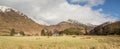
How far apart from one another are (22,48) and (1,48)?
2024mm

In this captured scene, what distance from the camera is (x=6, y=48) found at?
22.9 m

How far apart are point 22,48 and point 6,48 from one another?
1540 millimetres

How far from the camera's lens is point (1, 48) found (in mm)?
23016

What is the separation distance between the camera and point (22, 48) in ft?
76.3

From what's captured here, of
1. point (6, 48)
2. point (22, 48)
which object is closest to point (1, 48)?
point (6, 48)

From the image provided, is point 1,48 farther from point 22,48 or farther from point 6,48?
point 22,48

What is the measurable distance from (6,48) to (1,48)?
546 millimetres
